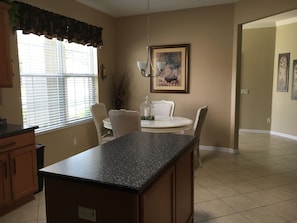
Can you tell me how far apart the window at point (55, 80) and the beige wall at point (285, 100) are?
4.36 m

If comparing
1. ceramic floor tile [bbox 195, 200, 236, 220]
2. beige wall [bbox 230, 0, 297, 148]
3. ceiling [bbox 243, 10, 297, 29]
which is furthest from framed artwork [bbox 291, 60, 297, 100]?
ceramic floor tile [bbox 195, 200, 236, 220]

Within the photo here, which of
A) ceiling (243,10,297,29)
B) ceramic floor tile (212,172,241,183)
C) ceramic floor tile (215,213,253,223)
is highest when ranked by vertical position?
ceiling (243,10,297,29)

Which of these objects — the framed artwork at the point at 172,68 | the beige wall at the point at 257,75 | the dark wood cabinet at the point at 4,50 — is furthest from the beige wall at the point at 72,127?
the beige wall at the point at 257,75

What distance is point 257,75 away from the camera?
6438 mm

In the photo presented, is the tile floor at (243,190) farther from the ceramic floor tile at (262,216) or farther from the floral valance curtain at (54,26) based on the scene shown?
the floral valance curtain at (54,26)

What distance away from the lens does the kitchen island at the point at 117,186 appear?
4.36ft

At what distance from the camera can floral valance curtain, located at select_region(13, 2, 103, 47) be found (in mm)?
3289

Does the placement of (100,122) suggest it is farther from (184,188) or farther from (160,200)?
(160,200)

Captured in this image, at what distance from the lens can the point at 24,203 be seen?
2.94 metres

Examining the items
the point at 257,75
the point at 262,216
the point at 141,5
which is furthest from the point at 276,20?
the point at 262,216

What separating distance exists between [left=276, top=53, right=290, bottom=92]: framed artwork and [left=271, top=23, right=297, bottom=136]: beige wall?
0.25ft

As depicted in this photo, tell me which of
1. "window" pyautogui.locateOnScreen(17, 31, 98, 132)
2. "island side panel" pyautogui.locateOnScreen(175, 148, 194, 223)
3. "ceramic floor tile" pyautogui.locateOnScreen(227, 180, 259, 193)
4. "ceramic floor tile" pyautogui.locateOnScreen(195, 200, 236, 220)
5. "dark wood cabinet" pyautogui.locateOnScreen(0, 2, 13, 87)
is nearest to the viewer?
"island side panel" pyautogui.locateOnScreen(175, 148, 194, 223)

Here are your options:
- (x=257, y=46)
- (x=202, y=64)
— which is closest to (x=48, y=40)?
(x=202, y=64)

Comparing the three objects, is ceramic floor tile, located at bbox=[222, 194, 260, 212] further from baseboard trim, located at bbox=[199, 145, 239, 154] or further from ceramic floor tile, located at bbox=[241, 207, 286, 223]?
baseboard trim, located at bbox=[199, 145, 239, 154]
